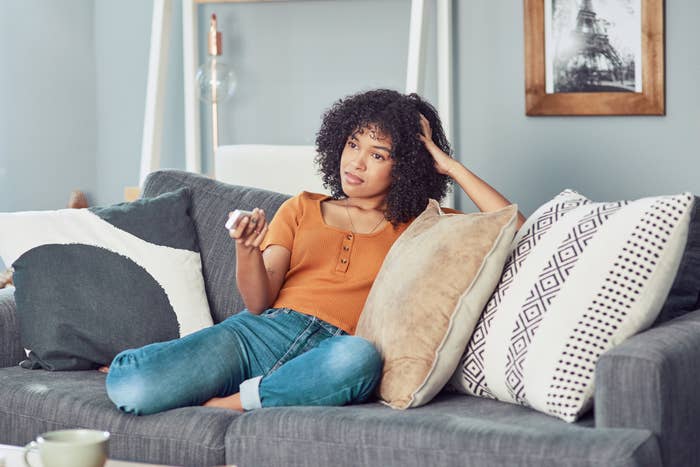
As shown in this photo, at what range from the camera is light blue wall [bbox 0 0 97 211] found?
397 centimetres

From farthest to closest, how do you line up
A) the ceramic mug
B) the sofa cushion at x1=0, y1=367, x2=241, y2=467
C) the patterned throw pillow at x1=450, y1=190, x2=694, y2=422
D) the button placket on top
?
the button placket on top, the sofa cushion at x1=0, y1=367, x2=241, y2=467, the patterned throw pillow at x1=450, y1=190, x2=694, y2=422, the ceramic mug

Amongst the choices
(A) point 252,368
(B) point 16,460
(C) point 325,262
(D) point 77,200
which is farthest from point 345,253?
(D) point 77,200

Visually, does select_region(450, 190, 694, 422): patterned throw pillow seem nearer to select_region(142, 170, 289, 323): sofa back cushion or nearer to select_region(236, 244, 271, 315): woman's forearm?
select_region(236, 244, 271, 315): woman's forearm

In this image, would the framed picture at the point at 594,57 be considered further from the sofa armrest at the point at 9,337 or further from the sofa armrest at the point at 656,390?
the sofa armrest at the point at 9,337

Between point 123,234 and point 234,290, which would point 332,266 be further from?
point 123,234

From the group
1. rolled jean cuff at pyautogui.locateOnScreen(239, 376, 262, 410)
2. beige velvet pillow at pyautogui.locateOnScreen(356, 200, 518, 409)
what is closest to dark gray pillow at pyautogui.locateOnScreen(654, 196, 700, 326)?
beige velvet pillow at pyautogui.locateOnScreen(356, 200, 518, 409)

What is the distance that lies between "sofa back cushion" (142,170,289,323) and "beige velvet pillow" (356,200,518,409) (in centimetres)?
58

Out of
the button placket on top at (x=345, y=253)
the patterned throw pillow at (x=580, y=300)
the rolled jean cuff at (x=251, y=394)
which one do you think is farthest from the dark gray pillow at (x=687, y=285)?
the rolled jean cuff at (x=251, y=394)

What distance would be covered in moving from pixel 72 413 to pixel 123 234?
0.52m

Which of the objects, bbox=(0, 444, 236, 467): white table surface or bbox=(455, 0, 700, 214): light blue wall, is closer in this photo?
bbox=(0, 444, 236, 467): white table surface

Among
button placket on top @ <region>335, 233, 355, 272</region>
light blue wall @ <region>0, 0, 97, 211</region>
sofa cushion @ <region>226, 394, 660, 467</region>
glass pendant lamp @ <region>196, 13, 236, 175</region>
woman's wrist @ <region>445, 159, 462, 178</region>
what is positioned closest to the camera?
sofa cushion @ <region>226, 394, 660, 467</region>

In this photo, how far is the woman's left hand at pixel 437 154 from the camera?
2316 mm

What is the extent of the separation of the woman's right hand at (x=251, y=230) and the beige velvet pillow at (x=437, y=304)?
0.27 m

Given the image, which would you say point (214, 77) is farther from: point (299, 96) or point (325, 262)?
point (325, 262)
